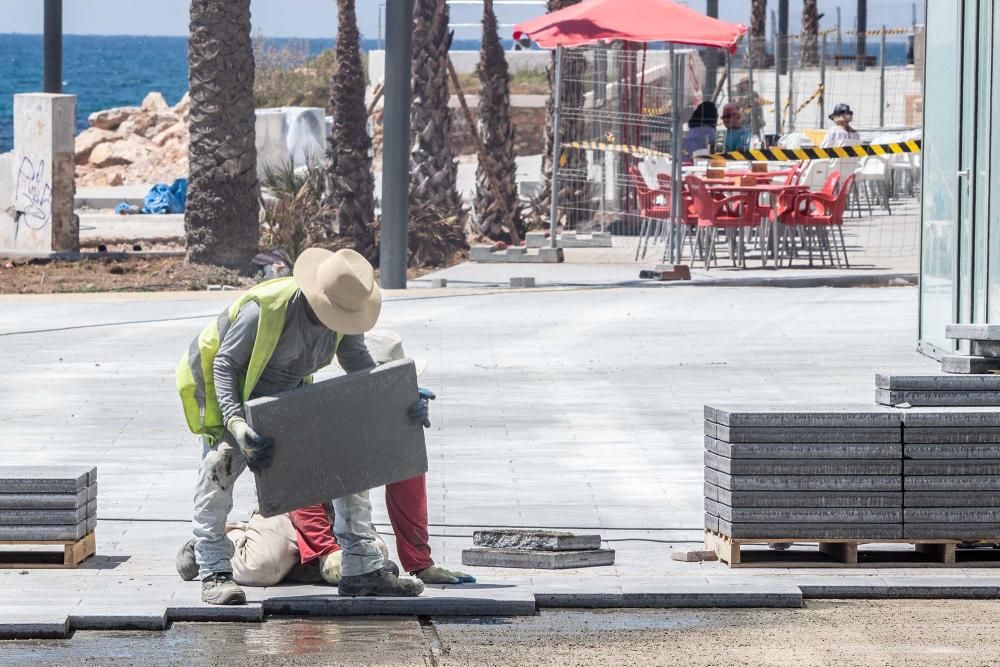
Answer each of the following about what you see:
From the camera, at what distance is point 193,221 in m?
19.7

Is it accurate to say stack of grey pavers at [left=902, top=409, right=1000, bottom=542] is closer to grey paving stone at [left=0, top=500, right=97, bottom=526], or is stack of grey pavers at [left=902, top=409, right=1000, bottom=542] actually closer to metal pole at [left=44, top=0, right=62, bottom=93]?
grey paving stone at [left=0, top=500, right=97, bottom=526]

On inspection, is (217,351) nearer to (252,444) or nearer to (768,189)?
(252,444)

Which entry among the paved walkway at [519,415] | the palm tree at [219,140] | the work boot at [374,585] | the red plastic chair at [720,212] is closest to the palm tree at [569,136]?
the red plastic chair at [720,212]

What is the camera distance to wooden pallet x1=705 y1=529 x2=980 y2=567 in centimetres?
751

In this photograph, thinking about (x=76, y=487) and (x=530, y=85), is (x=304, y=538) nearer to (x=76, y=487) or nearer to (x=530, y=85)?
(x=76, y=487)

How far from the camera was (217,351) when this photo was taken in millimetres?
6875

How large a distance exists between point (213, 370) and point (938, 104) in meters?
6.26

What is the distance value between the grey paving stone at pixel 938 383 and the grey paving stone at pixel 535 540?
4.69 feet

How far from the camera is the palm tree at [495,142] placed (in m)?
24.5

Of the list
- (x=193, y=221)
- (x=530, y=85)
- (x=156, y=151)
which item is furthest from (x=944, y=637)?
(x=530, y=85)

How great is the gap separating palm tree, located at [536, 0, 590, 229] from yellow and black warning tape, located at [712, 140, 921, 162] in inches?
87.4

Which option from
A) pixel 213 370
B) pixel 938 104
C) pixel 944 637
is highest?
pixel 938 104

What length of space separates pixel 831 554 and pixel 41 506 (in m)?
3.34

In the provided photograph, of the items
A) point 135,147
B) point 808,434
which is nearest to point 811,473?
point 808,434
